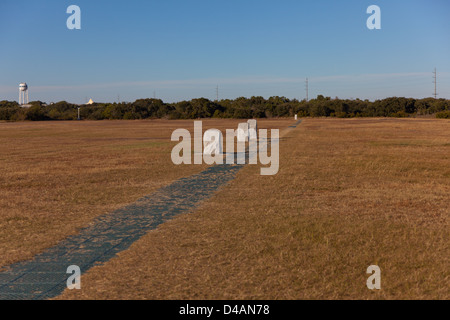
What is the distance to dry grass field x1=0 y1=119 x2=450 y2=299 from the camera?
515cm

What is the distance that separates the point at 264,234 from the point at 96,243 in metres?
2.61

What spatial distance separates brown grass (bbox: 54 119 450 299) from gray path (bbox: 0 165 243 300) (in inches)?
11.1

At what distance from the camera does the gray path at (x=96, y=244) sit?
16.9 feet

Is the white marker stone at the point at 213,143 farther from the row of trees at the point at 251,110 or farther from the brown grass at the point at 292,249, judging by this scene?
the row of trees at the point at 251,110

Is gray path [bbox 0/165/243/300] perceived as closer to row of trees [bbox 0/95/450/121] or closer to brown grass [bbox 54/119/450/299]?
brown grass [bbox 54/119/450/299]

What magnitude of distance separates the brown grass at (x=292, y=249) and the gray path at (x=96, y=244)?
11.1 inches

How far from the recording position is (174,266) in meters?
5.82

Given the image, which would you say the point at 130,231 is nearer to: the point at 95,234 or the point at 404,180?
the point at 95,234

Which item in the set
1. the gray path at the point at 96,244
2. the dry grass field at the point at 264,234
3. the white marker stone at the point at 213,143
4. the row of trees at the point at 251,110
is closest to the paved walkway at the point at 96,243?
the gray path at the point at 96,244

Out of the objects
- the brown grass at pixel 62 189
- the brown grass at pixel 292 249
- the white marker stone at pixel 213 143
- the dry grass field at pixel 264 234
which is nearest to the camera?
the brown grass at pixel 292 249

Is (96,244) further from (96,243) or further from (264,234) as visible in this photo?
(264,234)

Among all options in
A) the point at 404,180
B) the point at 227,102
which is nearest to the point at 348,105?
the point at 227,102

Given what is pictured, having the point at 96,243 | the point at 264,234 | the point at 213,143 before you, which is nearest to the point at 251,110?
the point at 213,143

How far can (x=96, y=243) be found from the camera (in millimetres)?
6926
